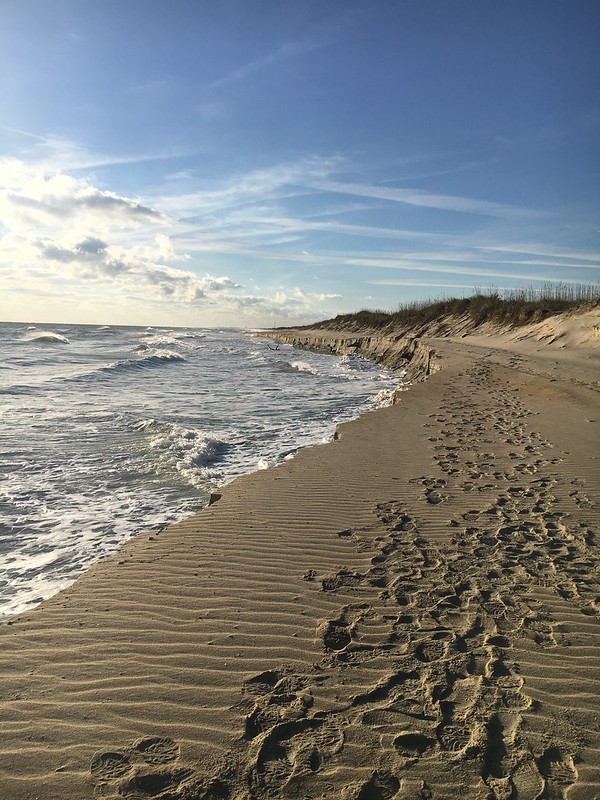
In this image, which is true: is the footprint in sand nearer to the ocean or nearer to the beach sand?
the beach sand

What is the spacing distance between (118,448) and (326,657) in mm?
7108

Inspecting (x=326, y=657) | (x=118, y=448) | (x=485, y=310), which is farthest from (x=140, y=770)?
(x=485, y=310)

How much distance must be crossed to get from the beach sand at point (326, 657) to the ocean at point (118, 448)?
887mm

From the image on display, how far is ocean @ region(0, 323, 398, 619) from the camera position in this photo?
557cm

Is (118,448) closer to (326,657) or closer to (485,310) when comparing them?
(326,657)

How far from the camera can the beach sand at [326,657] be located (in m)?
2.47

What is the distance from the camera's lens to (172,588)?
165 inches

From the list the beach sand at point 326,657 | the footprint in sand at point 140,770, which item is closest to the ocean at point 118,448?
the beach sand at point 326,657

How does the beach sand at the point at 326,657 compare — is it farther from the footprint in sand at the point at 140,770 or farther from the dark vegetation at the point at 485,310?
the dark vegetation at the point at 485,310

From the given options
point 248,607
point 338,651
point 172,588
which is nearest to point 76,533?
point 172,588

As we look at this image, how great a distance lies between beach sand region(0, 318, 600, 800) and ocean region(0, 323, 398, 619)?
34.9 inches

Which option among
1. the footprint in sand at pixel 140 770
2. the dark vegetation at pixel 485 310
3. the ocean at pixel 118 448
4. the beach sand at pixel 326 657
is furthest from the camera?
the dark vegetation at pixel 485 310

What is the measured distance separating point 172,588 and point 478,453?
5.72 metres

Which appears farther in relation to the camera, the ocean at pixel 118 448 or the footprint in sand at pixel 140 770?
the ocean at pixel 118 448
